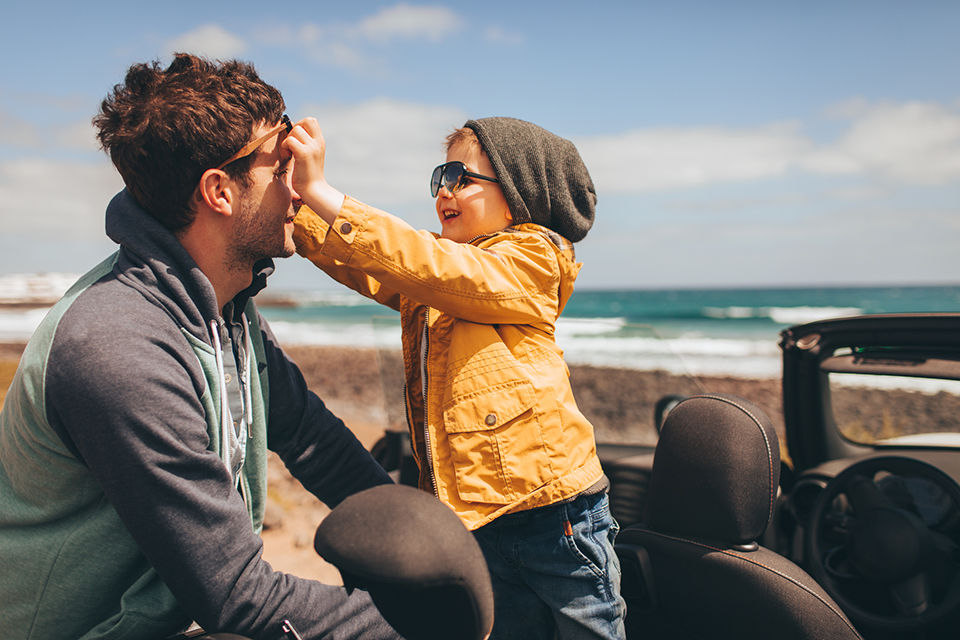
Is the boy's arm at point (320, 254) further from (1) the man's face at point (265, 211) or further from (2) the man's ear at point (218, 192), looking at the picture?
(2) the man's ear at point (218, 192)

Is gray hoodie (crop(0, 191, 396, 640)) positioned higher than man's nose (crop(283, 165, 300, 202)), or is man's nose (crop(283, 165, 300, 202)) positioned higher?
man's nose (crop(283, 165, 300, 202))

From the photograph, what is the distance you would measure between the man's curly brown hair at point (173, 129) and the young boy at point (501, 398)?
203 mm

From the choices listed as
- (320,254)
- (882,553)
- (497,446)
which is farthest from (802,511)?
(320,254)

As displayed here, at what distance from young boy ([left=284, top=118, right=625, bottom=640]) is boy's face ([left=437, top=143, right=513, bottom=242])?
0.18 ft

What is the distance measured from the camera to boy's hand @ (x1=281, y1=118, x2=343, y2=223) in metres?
1.79

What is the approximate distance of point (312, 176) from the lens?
1.81 m

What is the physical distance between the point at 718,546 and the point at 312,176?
158 cm

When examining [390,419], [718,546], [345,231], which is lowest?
[718,546]

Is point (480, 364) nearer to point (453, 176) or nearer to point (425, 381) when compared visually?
point (425, 381)

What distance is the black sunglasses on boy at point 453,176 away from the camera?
7.16ft

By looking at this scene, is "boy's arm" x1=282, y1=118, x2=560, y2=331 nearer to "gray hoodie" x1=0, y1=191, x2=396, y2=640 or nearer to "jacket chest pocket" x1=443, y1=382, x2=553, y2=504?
"jacket chest pocket" x1=443, y1=382, x2=553, y2=504

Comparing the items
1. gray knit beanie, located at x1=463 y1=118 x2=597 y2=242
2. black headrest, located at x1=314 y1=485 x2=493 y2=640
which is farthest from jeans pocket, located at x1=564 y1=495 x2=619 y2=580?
gray knit beanie, located at x1=463 y1=118 x2=597 y2=242

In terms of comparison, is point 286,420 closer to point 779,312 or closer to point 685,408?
point 685,408

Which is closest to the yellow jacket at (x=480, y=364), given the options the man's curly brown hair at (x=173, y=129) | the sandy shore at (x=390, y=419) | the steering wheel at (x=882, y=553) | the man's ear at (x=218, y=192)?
the man's ear at (x=218, y=192)
